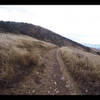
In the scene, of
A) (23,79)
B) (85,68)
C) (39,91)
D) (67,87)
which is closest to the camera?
(39,91)

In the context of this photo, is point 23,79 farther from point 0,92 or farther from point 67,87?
point 67,87

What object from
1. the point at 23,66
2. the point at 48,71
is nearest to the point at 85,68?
the point at 48,71

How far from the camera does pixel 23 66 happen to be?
17.1ft

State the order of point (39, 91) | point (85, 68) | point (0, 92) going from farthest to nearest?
point (85, 68)
point (39, 91)
point (0, 92)

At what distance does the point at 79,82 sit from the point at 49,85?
108 cm

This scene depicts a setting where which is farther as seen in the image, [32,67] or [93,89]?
[32,67]

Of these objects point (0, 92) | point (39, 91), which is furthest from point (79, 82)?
point (0, 92)

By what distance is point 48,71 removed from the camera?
541 cm
